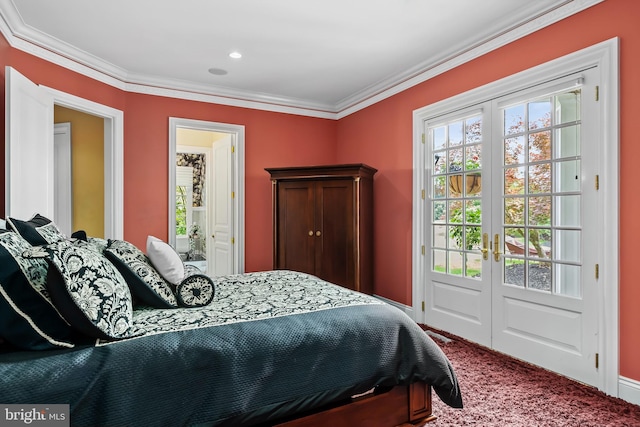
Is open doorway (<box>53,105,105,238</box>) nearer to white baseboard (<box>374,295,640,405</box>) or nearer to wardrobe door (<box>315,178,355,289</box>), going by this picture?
wardrobe door (<box>315,178,355,289</box>)

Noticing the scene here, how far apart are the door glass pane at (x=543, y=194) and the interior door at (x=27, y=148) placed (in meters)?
3.74

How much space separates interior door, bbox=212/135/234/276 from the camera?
4.71 meters

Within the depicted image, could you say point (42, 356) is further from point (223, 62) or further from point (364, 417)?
point (223, 62)

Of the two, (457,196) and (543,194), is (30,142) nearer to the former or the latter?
(457,196)

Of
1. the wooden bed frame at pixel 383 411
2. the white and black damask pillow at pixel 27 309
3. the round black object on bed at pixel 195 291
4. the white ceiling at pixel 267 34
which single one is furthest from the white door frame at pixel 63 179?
the wooden bed frame at pixel 383 411

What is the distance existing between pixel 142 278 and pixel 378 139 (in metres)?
3.33

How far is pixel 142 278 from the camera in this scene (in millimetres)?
1867

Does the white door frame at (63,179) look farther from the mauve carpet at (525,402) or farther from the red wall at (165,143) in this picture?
the mauve carpet at (525,402)

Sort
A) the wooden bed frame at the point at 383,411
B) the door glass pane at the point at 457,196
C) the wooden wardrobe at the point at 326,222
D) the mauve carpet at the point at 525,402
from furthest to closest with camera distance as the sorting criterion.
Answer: the wooden wardrobe at the point at 326,222
the door glass pane at the point at 457,196
the mauve carpet at the point at 525,402
the wooden bed frame at the point at 383,411

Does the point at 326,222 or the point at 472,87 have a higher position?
the point at 472,87

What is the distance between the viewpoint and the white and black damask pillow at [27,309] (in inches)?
50.3

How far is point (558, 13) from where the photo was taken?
2.59 m

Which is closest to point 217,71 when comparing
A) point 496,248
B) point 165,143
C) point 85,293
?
point 165,143

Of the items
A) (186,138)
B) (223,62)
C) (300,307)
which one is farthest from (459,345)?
(186,138)
